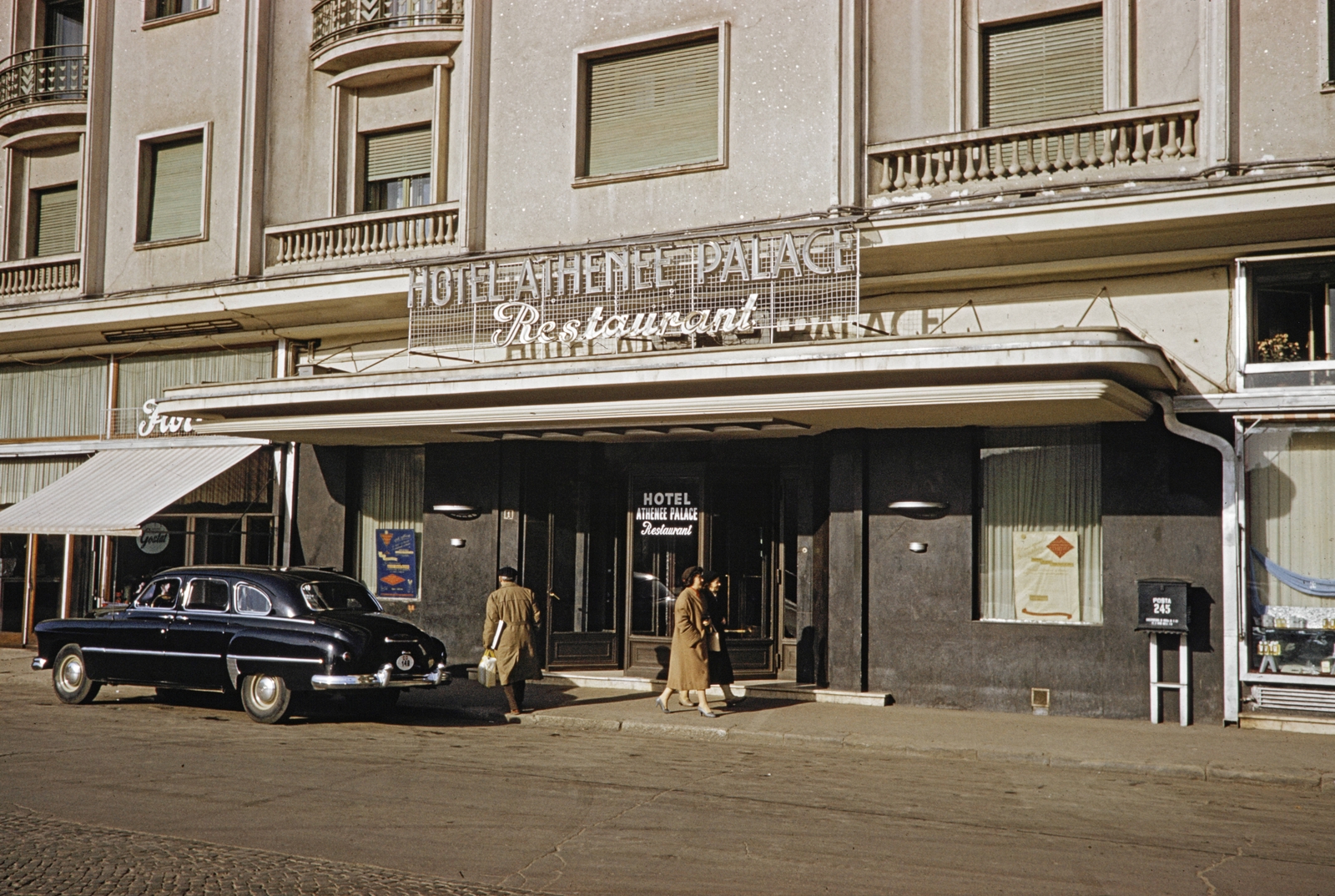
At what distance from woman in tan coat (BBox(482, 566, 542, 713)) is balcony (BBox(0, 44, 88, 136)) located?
40.5 feet

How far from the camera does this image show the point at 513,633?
13.0 metres

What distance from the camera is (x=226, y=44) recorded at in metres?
18.4

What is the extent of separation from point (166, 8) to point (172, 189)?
3136mm


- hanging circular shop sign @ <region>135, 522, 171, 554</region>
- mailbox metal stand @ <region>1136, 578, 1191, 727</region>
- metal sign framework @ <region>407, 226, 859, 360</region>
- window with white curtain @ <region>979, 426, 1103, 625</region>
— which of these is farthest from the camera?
hanging circular shop sign @ <region>135, 522, 171, 554</region>

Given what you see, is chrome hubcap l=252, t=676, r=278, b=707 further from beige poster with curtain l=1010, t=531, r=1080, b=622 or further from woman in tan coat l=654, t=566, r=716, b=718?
beige poster with curtain l=1010, t=531, r=1080, b=622

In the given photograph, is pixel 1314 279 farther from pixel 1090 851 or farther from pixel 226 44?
pixel 226 44

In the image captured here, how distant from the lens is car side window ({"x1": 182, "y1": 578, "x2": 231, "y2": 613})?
13008 millimetres

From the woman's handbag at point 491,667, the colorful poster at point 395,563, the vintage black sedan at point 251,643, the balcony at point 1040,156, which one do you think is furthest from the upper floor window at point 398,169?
the woman's handbag at point 491,667

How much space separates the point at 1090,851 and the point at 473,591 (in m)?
10.6

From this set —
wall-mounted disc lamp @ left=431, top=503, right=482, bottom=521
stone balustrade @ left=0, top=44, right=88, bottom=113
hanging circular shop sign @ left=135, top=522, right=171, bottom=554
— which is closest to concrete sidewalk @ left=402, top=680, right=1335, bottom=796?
wall-mounted disc lamp @ left=431, top=503, right=482, bottom=521

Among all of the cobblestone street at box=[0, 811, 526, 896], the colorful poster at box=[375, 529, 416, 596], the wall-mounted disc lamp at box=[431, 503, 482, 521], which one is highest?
the wall-mounted disc lamp at box=[431, 503, 482, 521]

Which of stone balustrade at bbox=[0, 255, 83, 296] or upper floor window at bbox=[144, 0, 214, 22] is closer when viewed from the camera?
upper floor window at bbox=[144, 0, 214, 22]

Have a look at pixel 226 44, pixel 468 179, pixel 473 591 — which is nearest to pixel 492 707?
pixel 473 591

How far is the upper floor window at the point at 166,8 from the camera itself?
63.1 feet
